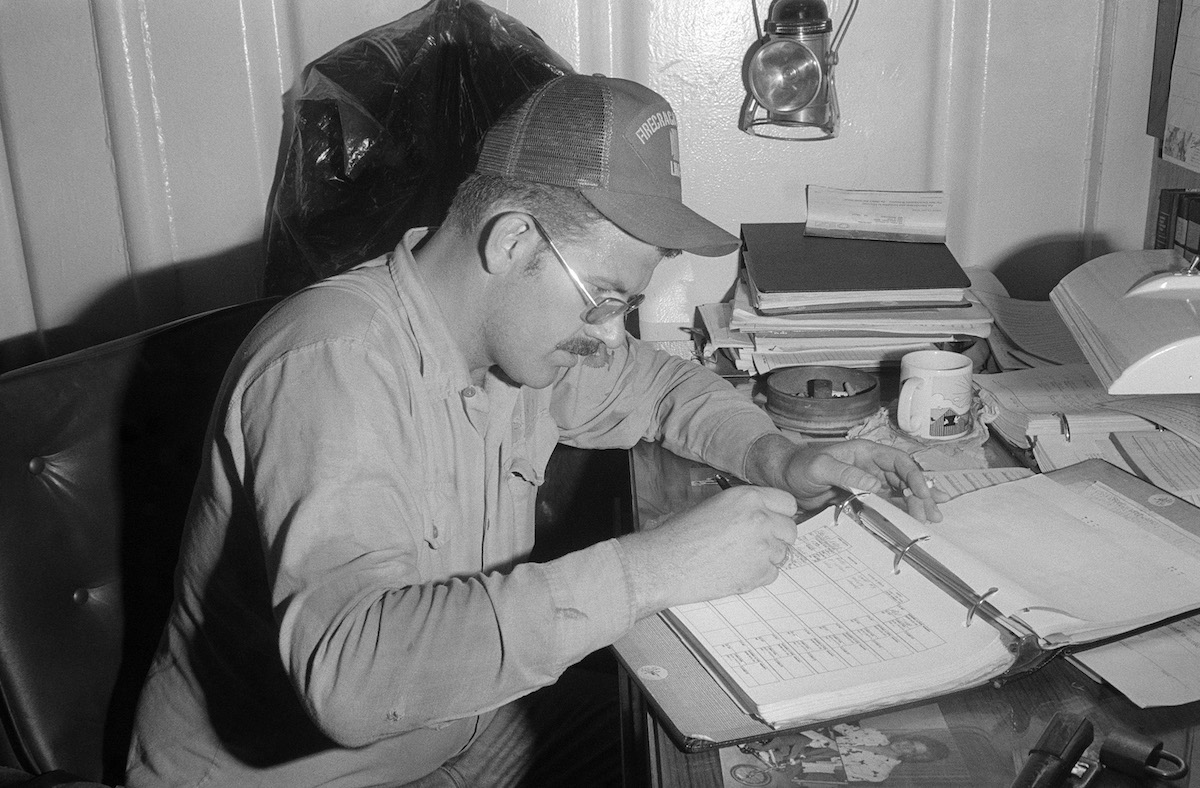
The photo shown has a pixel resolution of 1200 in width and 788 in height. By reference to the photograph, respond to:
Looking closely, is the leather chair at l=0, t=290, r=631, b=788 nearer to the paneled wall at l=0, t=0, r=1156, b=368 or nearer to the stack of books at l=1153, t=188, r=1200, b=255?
the paneled wall at l=0, t=0, r=1156, b=368

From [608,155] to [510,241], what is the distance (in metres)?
0.14

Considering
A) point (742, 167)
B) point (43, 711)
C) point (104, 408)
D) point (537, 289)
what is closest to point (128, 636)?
point (43, 711)

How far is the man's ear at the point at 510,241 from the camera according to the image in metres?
1.16

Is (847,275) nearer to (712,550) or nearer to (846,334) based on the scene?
(846,334)

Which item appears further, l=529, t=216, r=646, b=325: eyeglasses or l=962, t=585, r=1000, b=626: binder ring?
l=529, t=216, r=646, b=325: eyeglasses

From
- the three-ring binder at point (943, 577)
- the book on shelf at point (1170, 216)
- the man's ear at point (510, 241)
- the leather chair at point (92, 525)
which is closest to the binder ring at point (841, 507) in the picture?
the three-ring binder at point (943, 577)

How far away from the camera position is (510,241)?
3.82ft

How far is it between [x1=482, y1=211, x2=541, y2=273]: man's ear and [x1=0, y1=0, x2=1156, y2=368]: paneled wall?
936 millimetres

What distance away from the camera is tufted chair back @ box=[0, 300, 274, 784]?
3.89ft

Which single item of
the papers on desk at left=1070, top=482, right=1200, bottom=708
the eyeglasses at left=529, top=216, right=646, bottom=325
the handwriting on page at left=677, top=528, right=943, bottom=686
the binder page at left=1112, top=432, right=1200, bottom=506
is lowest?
the papers on desk at left=1070, top=482, right=1200, bottom=708

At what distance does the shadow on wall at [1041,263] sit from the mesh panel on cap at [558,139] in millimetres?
1219

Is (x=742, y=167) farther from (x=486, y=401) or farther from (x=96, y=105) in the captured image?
(x=96, y=105)

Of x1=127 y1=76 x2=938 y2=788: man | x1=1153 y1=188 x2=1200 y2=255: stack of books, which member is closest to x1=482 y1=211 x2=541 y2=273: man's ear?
x1=127 y1=76 x2=938 y2=788: man

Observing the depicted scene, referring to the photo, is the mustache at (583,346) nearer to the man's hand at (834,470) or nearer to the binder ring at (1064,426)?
the man's hand at (834,470)
